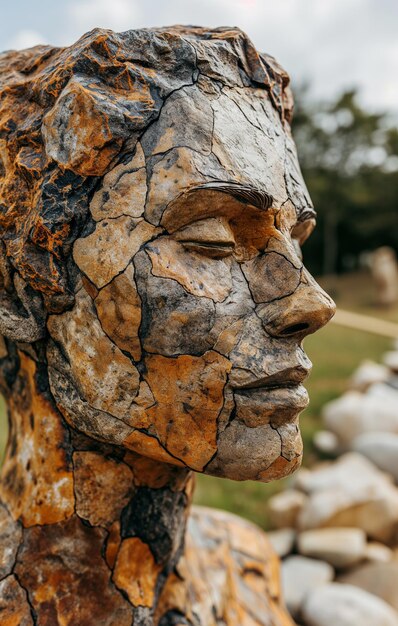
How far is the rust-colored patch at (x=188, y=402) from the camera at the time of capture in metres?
1.00

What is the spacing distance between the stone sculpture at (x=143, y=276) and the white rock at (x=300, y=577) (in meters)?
1.46

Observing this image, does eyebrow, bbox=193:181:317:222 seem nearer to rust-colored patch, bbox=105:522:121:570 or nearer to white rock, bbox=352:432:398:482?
rust-colored patch, bbox=105:522:121:570

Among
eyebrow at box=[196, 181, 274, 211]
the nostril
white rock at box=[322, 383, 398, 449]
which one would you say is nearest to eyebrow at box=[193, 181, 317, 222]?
eyebrow at box=[196, 181, 274, 211]

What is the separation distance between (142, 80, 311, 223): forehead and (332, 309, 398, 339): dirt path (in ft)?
25.0

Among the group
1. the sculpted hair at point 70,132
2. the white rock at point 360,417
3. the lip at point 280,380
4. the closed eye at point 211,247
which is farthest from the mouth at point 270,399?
the white rock at point 360,417

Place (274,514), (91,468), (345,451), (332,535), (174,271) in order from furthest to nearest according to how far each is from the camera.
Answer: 1. (345,451)
2. (274,514)
3. (332,535)
4. (91,468)
5. (174,271)

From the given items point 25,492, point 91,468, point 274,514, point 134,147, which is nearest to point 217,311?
point 134,147

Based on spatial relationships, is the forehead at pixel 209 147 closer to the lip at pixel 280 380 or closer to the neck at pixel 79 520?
the lip at pixel 280 380

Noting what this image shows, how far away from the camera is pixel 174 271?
98cm

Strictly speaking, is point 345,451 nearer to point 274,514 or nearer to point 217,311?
point 274,514

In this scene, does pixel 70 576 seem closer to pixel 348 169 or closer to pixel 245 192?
pixel 245 192

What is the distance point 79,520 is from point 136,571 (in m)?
0.19

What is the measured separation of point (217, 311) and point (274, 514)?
253 centimetres

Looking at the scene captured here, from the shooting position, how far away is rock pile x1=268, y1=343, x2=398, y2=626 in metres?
2.20
